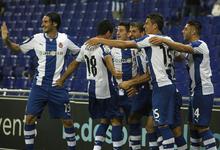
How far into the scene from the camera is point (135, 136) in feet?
30.9

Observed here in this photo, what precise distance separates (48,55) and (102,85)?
3.02 feet

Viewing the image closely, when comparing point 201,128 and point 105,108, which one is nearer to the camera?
point 201,128

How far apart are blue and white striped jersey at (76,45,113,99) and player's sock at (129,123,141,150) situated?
615mm

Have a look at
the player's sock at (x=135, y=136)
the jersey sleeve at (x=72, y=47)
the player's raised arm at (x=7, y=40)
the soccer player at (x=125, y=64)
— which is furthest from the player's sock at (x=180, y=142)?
the player's raised arm at (x=7, y=40)

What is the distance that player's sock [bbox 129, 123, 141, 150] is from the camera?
9383mm

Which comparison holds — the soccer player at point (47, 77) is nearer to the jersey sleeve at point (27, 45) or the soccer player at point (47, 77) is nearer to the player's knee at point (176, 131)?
the jersey sleeve at point (27, 45)

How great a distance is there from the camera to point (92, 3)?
2003 cm

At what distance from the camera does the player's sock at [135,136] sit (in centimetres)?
938

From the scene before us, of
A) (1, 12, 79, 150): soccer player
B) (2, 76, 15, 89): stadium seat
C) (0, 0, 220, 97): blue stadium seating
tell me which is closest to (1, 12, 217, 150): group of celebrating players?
(1, 12, 79, 150): soccer player

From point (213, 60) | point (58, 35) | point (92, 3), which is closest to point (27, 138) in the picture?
point (58, 35)

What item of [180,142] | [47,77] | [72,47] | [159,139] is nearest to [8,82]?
[72,47]

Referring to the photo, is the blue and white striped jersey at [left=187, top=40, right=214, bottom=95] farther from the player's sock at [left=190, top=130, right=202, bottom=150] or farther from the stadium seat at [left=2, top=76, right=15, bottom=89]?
the stadium seat at [left=2, top=76, right=15, bottom=89]

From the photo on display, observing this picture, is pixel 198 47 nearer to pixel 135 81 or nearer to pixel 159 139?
pixel 135 81

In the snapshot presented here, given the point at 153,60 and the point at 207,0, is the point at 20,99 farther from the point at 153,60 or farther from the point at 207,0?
the point at 207,0
